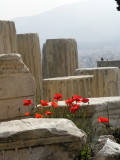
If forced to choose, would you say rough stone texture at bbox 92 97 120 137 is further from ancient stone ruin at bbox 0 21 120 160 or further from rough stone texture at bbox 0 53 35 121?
rough stone texture at bbox 0 53 35 121

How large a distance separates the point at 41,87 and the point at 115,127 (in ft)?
12.3

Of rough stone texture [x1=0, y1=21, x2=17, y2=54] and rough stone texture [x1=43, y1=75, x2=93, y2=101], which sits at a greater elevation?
rough stone texture [x1=0, y1=21, x2=17, y2=54]

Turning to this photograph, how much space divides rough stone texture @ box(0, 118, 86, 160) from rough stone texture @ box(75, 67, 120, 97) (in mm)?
5066

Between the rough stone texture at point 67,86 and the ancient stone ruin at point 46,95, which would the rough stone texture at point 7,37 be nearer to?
the ancient stone ruin at point 46,95

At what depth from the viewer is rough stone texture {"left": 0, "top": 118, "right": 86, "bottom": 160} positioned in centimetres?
359

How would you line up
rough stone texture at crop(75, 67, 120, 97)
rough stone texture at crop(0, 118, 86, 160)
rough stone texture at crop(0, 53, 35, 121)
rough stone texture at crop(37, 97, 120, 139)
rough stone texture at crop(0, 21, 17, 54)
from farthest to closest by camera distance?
rough stone texture at crop(75, 67, 120, 97) → rough stone texture at crop(0, 21, 17, 54) → rough stone texture at crop(0, 53, 35, 121) → rough stone texture at crop(37, 97, 120, 139) → rough stone texture at crop(0, 118, 86, 160)

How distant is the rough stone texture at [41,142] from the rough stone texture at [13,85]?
5.91ft

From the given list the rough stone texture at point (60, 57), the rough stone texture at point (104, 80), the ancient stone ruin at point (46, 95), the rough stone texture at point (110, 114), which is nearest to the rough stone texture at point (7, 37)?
the ancient stone ruin at point (46, 95)

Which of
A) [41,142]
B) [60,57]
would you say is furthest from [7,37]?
[41,142]

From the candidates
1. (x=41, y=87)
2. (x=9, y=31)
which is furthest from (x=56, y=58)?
(x=9, y=31)

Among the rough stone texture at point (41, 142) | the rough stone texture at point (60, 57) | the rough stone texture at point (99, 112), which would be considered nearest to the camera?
the rough stone texture at point (41, 142)

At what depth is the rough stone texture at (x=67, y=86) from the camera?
25.9ft

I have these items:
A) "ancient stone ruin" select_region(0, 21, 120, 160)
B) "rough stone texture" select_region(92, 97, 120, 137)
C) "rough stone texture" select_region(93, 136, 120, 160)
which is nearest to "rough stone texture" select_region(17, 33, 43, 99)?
"ancient stone ruin" select_region(0, 21, 120, 160)

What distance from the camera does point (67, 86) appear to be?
26.2 ft
